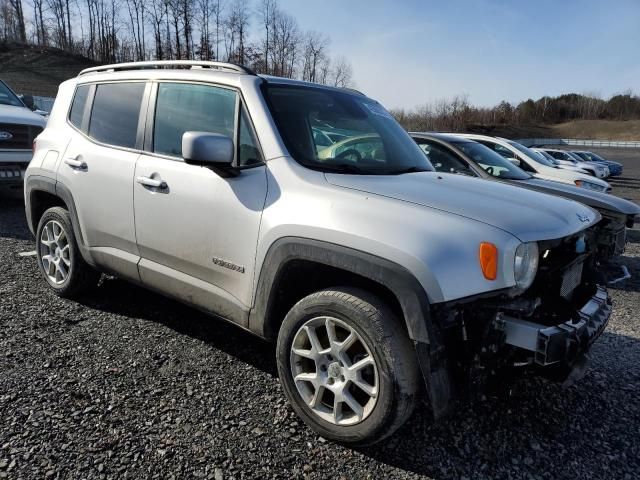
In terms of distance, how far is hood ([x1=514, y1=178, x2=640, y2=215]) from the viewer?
18.7ft

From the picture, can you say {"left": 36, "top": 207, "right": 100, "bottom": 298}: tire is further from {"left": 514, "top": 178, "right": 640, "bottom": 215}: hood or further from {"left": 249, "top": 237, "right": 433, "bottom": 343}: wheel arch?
{"left": 514, "top": 178, "right": 640, "bottom": 215}: hood

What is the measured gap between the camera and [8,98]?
8805 millimetres

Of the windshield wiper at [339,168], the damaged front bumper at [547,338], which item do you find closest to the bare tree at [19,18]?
the windshield wiper at [339,168]

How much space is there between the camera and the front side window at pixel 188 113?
9.91ft

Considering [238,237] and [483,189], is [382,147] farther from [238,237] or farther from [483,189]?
[238,237]

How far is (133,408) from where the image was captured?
2691mm

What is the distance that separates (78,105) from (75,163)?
58 centimetres

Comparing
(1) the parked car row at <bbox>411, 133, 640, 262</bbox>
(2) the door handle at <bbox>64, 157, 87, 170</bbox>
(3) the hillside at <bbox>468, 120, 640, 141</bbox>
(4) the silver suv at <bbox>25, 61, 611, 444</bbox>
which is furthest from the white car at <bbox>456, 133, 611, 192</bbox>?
(3) the hillside at <bbox>468, 120, 640, 141</bbox>

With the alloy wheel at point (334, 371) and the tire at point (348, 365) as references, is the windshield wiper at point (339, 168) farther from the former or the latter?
the alloy wheel at point (334, 371)

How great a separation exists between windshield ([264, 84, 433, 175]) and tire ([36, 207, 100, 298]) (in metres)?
2.11

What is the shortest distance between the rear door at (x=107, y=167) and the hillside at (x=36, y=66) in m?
42.8

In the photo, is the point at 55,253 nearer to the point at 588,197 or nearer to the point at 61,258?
the point at 61,258

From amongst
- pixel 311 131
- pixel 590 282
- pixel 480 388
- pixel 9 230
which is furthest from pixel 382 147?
pixel 9 230

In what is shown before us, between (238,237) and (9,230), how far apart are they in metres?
5.34
